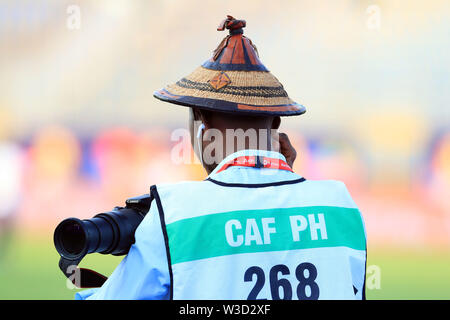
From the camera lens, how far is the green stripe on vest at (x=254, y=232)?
4.99 feet

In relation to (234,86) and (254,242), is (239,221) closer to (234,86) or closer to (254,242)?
(254,242)

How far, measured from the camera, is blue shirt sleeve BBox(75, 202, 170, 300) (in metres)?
1.52

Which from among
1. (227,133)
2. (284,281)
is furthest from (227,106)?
(284,281)

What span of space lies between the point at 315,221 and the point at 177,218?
14.2 inches

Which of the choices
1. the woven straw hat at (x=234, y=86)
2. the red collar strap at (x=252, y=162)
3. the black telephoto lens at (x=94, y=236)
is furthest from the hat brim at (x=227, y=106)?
the black telephoto lens at (x=94, y=236)

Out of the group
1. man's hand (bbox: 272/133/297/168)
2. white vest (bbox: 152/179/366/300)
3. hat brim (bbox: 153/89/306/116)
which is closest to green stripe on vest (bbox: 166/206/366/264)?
white vest (bbox: 152/179/366/300)

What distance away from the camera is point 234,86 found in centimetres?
175

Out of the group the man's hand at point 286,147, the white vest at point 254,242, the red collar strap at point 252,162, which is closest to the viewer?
the white vest at point 254,242

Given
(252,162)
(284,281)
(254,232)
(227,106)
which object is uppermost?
(227,106)

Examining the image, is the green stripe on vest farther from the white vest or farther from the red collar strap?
the red collar strap

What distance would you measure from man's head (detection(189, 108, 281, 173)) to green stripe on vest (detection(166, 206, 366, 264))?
222mm

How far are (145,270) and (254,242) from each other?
0.88 ft

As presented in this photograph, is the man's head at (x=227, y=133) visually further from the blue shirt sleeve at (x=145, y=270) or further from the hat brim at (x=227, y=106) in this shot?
the blue shirt sleeve at (x=145, y=270)

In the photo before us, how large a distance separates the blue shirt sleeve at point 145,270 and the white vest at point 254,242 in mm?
27
